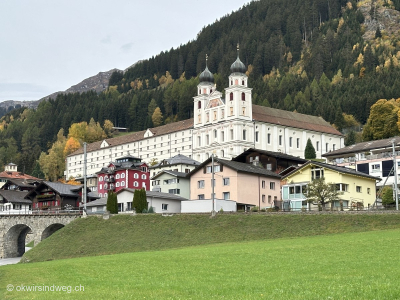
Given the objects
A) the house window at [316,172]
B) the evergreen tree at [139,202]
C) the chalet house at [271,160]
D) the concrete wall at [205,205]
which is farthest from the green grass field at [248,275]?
the chalet house at [271,160]

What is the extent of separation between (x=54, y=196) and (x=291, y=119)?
65.7 m

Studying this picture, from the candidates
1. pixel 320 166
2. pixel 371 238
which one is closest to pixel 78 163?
pixel 320 166

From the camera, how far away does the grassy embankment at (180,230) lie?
5244 cm

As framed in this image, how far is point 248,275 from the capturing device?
87.0 feet

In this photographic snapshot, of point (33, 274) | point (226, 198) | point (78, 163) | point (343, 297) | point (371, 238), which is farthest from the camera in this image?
point (78, 163)

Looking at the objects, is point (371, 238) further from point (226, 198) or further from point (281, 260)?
point (226, 198)

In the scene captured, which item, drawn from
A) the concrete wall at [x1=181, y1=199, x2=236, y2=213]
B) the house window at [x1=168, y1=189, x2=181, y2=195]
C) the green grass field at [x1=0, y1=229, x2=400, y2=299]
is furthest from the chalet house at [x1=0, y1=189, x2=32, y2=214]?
the green grass field at [x1=0, y1=229, x2=400, y2=299]

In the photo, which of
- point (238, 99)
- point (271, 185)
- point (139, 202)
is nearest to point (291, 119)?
point (238, 99)

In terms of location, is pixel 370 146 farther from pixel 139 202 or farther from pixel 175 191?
pixel 139 202

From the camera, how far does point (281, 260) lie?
3147 centimetres

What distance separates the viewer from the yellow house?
226 ft

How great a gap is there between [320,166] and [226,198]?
1194 centimetres

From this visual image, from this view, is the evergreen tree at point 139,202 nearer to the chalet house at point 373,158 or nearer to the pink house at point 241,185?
the pink house at point 241,185

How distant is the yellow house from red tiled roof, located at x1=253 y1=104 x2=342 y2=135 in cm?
6240
